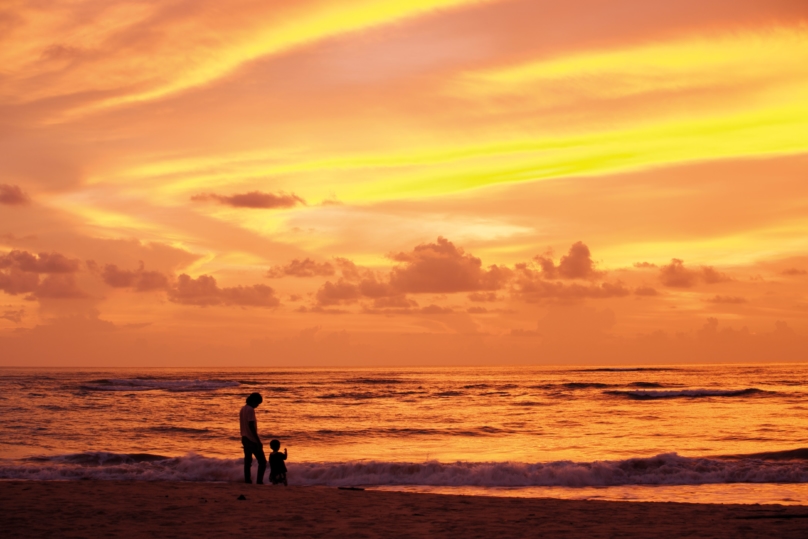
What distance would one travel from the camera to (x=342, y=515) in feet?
37.4

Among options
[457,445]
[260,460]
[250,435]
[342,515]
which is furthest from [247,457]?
[457,445]

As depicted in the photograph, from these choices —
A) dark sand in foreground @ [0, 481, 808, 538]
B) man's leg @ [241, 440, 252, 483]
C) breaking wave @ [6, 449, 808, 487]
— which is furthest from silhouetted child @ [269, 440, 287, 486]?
breaking wave @ [6, 449, 808, 487]

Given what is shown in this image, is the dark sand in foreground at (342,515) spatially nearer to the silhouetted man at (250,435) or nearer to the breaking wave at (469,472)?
the silhouetted man at (250,435)

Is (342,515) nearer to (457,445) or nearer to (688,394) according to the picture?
(457,445)

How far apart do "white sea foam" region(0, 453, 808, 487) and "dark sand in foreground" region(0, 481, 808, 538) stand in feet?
14.2

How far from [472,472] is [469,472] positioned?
0.08 metres

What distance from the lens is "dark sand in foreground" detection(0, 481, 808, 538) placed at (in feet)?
33.0

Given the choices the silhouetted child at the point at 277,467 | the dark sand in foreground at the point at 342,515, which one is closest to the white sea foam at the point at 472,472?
the silhouetted child at the point at 277,467

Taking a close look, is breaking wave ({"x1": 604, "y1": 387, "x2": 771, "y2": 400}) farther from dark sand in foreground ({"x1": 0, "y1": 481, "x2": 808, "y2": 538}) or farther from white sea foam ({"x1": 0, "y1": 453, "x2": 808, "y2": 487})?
dark sand in foreground ({"x1": 0, "y1": 481, "x2": 808, "y2": 538})

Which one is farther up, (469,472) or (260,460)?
(260,460)

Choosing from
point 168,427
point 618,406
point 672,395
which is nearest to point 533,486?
point 168,427

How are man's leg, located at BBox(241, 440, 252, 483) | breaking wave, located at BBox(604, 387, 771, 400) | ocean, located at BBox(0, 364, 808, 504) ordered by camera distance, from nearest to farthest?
1. man's leg, located at BBox(241, 440, 252, 483)
2. ocean, located at BBox(0, 364, 808, 504)
3. breaking wave, located at BBox(604, 387, 771, 400)

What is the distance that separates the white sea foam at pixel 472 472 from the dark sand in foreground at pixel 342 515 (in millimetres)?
4321

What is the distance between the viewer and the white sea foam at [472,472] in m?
17.6
